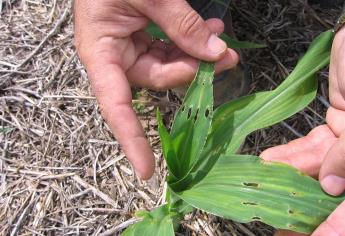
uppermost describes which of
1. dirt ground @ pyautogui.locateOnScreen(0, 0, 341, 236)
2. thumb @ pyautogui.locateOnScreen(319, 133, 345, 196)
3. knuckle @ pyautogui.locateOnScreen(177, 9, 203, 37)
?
knuckle @ pyautogui.locateOnScreen(177, 9, 203, 37)

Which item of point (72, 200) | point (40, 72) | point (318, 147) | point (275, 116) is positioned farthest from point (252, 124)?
point (40, 72)

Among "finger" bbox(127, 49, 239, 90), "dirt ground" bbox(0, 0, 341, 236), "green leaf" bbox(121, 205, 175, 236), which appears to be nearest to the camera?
"green leaf" bbox(121, 205, 175, 236)

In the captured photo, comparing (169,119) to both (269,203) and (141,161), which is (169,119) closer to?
(141,161)

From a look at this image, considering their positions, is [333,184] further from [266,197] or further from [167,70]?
[167,70]

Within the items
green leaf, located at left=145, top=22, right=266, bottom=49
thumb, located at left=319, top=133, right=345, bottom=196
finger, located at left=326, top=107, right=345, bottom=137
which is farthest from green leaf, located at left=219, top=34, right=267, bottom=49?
thumb, located at left=319, top=133, right=345, bottom=196

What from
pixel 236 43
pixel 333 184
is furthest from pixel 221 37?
pixel 333 184

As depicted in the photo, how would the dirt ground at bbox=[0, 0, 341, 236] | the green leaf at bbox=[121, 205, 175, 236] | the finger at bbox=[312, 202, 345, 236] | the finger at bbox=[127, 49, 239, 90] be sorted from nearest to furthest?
the finger at bbox=[312, 202, 345, 236] → the green leaf at bbox=[121, 205, 175, 236] → the finger at bbox=[127, 49, 239, 90] → the dirt ground at bbox=[0, 0, 341, 236]

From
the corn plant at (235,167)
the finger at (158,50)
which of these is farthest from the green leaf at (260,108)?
the finger at (158,50)

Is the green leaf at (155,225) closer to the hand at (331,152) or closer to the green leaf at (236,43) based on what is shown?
the hand at (331,152)

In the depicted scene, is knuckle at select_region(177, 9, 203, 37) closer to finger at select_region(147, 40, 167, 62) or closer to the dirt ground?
finger at select_region(147, 40, 167, 62)
